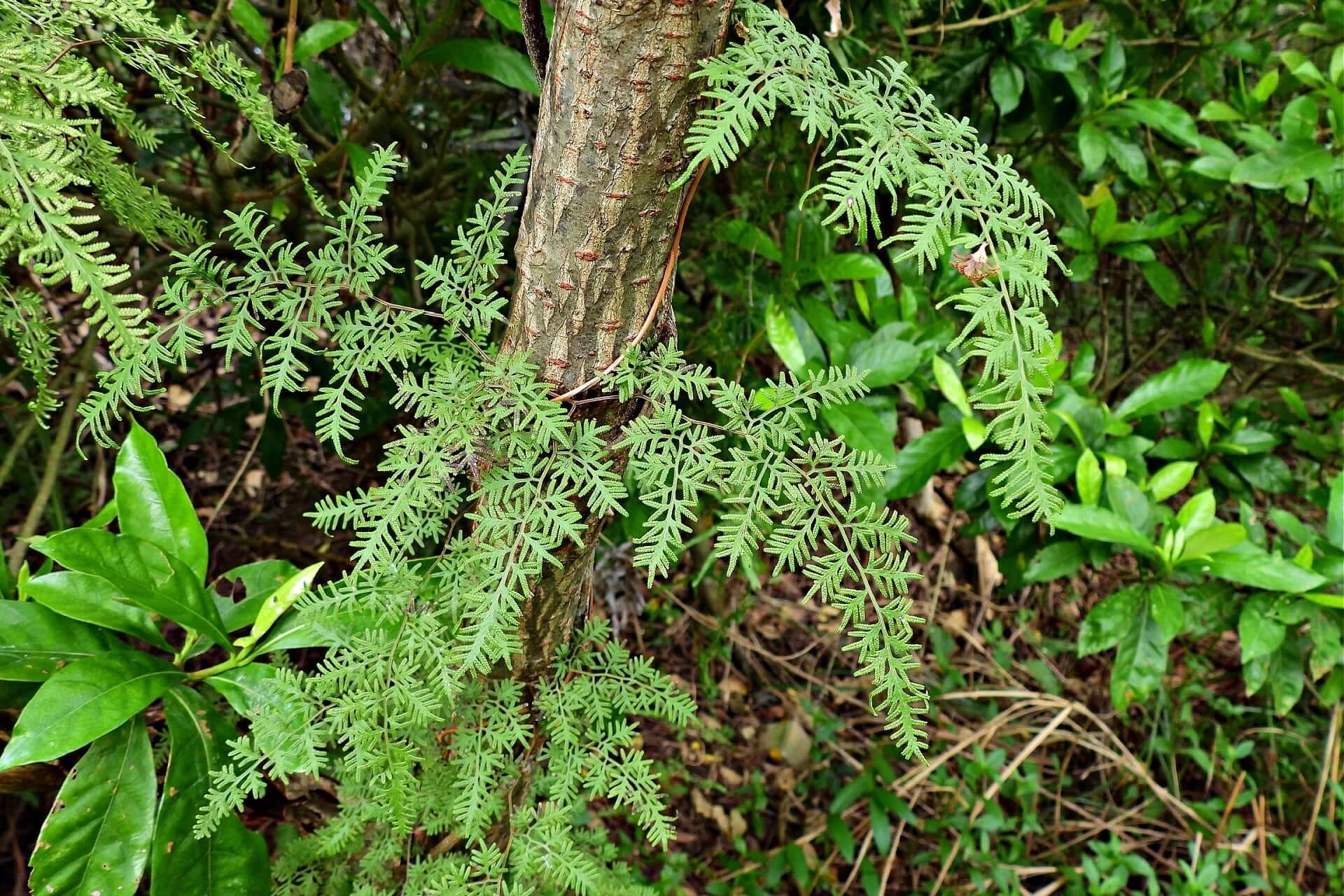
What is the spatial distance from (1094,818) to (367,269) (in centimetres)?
232

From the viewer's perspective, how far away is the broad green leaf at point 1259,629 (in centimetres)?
140

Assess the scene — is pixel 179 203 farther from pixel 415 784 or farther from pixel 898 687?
pixel 898 687

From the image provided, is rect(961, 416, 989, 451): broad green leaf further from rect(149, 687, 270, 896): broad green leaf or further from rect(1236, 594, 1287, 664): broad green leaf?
rect(149, 687, 270, 896): broad green leaf

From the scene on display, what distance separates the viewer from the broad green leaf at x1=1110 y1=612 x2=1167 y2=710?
145 centimetres

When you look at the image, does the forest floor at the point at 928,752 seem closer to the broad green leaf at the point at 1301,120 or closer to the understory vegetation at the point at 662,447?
the understory vegetation at the point at 662,447

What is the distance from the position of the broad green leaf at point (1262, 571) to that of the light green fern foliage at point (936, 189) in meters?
1.10

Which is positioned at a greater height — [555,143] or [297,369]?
[555,143]

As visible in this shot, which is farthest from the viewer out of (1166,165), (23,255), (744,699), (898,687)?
(744,699)

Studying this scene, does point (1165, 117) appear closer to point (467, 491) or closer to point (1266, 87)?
point (1266, 87)

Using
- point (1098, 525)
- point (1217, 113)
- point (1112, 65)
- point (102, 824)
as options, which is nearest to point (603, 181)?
point (102, 824)

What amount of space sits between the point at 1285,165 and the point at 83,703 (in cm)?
201

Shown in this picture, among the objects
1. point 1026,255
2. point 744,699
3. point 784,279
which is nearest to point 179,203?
point 784,279

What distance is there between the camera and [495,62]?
1.12 m

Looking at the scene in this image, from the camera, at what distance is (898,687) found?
1.73ft
